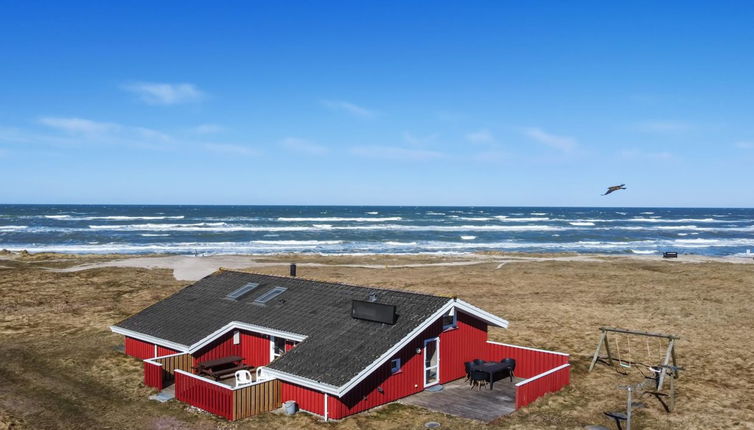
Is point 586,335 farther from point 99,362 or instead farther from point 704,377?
point 99,362

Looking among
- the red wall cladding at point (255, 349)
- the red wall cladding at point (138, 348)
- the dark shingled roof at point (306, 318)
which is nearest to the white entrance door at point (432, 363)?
the dark shingled roof at point (306, 318)

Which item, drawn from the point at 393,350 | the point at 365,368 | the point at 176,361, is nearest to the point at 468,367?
the point at 393,350

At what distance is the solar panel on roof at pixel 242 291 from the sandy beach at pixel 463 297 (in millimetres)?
4154

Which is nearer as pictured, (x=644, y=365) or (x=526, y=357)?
(x=526, y=357)

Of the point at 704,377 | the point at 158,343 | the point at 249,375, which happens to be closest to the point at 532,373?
the point at 704,377

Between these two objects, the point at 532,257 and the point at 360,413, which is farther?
the point at 532,257

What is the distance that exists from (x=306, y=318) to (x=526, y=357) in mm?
8026

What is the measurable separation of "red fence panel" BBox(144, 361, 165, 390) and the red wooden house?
0.04m

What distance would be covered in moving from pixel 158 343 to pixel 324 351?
24.5 feet

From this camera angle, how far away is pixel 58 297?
34.7 meters

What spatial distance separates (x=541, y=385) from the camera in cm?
1789

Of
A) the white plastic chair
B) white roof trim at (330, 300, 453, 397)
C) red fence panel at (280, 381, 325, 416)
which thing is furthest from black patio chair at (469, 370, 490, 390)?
the white plastic chair

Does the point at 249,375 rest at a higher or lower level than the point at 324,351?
lower

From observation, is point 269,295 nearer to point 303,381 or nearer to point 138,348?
point 138,348
